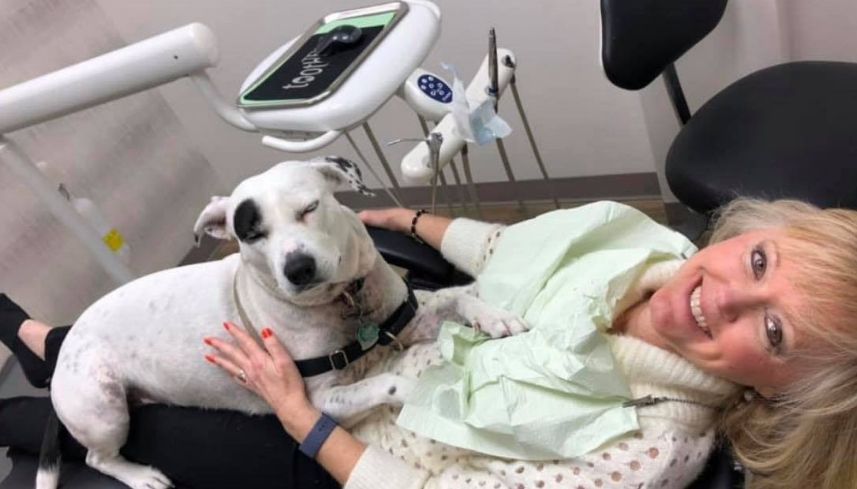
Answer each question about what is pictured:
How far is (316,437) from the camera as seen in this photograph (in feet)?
4.08

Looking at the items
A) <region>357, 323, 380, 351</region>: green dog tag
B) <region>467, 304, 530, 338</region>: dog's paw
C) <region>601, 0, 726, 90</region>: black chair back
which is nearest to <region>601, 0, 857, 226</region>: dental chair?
<region>601, 0, 726, 90</region>: black chair back

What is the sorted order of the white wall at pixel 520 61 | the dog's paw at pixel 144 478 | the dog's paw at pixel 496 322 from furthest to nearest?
the white wall at pixel 520 61, the dog's paw at pixel 144 478, the dog's paw at pixel 496 322

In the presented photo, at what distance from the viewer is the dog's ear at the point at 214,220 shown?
131cm

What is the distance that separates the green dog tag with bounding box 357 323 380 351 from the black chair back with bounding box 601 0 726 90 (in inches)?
31.5

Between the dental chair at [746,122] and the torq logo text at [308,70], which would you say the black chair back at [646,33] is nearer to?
the dental chair at [746,122]

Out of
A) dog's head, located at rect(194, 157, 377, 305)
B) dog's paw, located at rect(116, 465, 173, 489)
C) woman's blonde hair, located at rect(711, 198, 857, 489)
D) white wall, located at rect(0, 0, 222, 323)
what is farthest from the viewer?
white wall, located at rect(0, 0, 222, 323)

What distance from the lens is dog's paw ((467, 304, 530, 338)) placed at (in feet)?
4.19

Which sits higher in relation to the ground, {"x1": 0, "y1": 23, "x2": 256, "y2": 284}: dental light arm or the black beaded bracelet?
{"x1": 0, "y1": 23, "x2": 256, "y2": 284}: dental light arm

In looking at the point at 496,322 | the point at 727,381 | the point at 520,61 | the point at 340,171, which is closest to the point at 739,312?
the point at 727,381

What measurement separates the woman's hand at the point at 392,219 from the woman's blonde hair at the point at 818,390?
815 millimetres

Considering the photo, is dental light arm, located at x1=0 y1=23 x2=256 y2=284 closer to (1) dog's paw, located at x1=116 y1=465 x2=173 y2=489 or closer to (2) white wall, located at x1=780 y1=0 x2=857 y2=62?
(1) dog's paw, located at x1=116 y1=465 x2=173 y2=489

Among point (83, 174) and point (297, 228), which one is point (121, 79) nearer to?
point (297, 228)

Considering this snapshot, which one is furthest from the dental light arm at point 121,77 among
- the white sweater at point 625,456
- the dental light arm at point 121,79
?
the white sweater at point 625,456

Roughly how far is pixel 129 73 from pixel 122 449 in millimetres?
798
